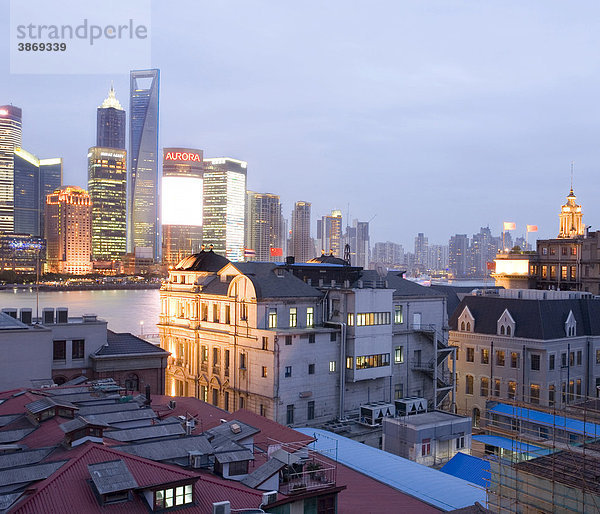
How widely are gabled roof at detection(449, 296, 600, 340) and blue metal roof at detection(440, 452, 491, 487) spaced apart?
2349cm

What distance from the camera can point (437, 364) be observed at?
5481 centimetres

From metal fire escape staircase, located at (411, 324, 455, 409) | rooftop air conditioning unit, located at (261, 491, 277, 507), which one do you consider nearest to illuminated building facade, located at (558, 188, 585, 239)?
metal fire escape staircase, located at (411, 324, 455, 409)

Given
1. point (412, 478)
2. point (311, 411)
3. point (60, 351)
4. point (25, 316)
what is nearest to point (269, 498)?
point (412, 478)

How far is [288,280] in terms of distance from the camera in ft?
160

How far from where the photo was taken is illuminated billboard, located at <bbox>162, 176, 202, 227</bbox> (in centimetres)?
15888

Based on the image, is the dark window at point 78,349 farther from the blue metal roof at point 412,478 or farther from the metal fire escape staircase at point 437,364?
the metal fire escape staircase at point 437,364

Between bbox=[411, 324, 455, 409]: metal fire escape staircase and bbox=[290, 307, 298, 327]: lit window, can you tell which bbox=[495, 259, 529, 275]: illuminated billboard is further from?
bbox=[290, 307, 298, 327]: lit window

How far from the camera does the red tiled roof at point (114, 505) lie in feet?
53.6

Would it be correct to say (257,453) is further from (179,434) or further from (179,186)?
(179,186)

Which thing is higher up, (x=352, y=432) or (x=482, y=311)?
(x=482, y=311)

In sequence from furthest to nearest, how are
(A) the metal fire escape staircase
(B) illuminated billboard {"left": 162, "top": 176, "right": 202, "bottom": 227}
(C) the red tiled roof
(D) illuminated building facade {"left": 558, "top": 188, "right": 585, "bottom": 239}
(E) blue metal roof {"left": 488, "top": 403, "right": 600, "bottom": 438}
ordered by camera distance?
(B) illuminated billboard {"left": 162, "top": 176, "right": 202, "bottom": 227}, (D) illuminated building facade {"left": 558, "top": 188, "right": 585, "bottom": 239}, (A) the metal fire escape staircase, (E) blue metal roof {"left": 488, "top": 403, "right": 600, "bottom": 438}, (C) the red tiled roof

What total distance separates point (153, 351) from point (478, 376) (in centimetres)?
3095

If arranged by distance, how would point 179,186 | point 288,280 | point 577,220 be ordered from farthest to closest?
point 179,186 → point 577,220 → point 288,280

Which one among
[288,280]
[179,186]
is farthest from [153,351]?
[179,186]
